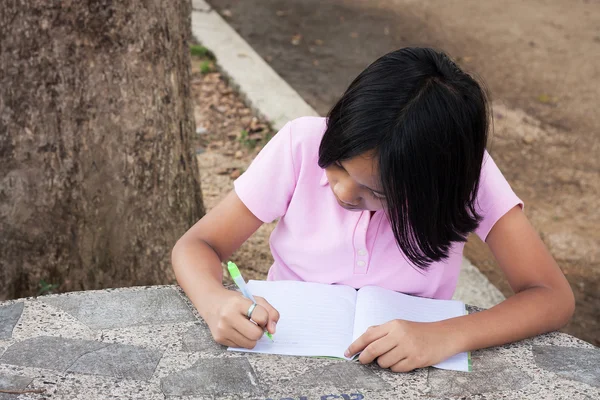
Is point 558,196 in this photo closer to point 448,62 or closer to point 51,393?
point 448,62

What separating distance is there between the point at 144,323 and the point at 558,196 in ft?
10.5

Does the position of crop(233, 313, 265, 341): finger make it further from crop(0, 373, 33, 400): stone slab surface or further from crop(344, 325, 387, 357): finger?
crop(0, 373, 33, 400): stone slab surface

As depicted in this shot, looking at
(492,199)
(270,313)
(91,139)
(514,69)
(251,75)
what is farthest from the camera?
(514,69)

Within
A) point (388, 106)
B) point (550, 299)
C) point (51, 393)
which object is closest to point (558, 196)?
point (550, 299)

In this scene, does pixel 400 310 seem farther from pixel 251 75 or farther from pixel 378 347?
pixel 251 75

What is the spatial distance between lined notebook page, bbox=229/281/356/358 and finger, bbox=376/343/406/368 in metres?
0.09

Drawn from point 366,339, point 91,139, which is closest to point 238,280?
point 366,339

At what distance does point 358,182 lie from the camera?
1803 millimetres

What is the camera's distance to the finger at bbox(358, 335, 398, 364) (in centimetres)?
177

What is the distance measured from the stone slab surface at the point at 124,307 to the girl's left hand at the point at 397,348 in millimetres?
426

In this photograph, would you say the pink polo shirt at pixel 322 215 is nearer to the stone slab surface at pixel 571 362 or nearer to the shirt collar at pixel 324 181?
the shirt collar at pixel 324 181

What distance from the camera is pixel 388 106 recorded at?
1.73m

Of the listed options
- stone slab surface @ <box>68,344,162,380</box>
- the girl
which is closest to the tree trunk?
the girl

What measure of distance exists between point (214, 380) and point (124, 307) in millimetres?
364
